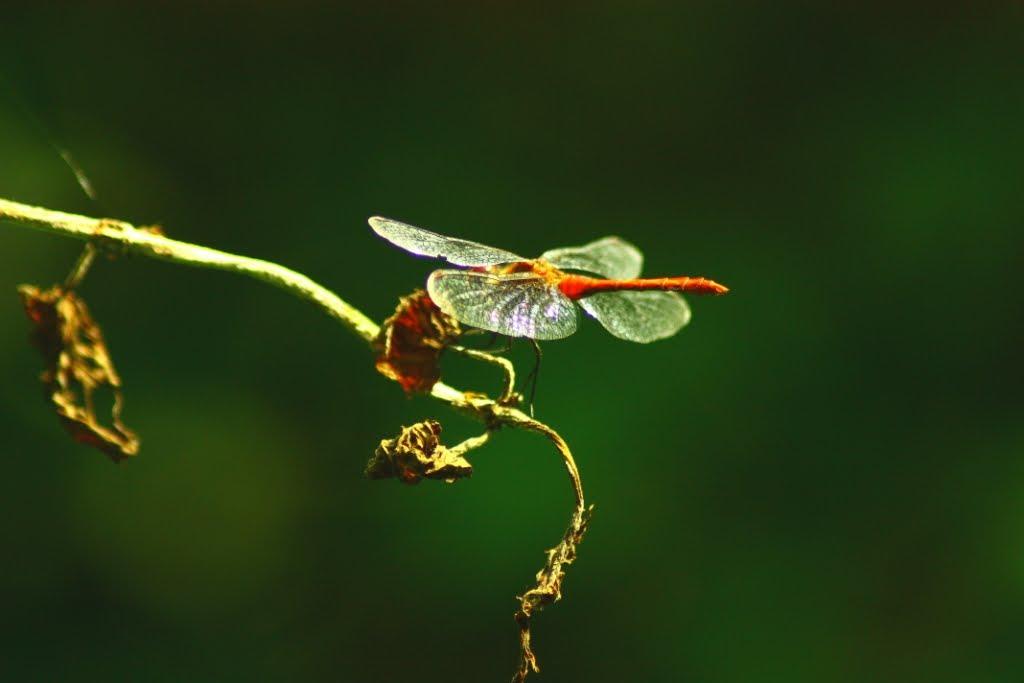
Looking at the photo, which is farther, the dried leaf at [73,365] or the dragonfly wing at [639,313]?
the dragonfly wing at [639,313]

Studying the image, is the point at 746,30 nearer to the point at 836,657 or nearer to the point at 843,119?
the point at 843,119

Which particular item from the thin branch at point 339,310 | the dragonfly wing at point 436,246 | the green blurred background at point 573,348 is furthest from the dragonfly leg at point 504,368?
the green blurred background at point 573,348

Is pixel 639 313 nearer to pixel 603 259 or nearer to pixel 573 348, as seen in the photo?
pixel 603 259

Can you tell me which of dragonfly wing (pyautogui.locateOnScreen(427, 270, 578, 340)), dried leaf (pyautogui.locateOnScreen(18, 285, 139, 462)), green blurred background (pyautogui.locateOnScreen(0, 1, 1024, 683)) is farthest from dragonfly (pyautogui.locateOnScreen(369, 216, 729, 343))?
green blurred background (pyautogui.locateOnScreen(0, 1, 1024, 683))

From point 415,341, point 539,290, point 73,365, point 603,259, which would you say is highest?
point 603,259

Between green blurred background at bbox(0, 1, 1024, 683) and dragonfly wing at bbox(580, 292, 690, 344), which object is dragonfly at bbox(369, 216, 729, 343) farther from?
green blurred background at bbox(0, 1, 1024, 683)

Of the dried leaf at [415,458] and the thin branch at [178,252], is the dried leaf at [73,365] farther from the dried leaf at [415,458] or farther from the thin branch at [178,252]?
the dried leaf at [415,458]

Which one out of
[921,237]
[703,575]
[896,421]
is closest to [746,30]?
[921,237]

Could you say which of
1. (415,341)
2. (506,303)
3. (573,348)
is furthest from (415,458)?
(573,348)
